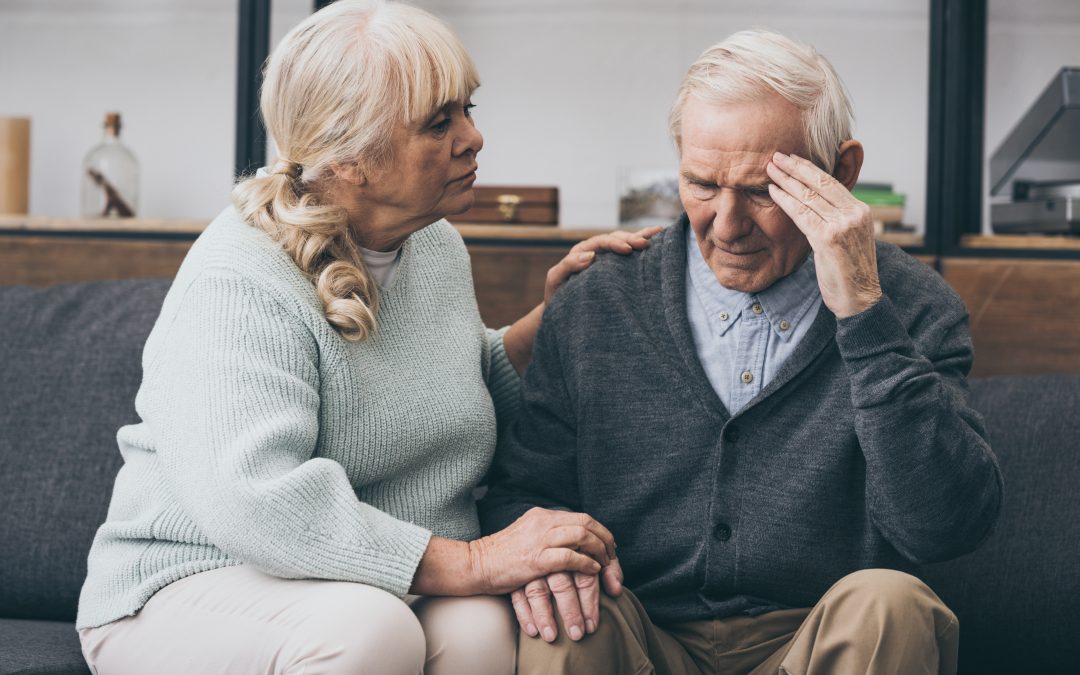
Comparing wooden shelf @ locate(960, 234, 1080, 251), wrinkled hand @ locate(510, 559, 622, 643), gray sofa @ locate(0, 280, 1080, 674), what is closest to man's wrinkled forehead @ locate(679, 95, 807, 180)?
wrinkled hand @ locate(510, 559, 622, 643)

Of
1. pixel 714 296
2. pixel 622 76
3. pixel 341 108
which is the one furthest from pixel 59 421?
pixel 622 76

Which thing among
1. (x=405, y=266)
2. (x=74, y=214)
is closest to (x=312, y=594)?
(x=405, y=266)

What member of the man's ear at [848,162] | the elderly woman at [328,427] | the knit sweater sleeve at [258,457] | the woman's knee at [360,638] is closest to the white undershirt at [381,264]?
the elderly woman at [328,427]

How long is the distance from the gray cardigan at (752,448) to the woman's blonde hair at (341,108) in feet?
1.14

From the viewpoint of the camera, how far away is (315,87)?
164 centimetres

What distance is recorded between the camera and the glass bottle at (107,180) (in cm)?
273

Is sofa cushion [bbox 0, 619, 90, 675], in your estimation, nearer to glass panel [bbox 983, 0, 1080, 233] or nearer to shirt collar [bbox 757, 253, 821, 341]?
shirt collar [bbox 757, 253, 821, 341]

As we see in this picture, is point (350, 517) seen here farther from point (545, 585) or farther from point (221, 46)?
point (221, 46)

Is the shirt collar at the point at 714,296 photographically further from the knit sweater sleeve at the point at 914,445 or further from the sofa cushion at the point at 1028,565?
the sofa cushion at the point at 1028,565

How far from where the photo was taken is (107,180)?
2742mm

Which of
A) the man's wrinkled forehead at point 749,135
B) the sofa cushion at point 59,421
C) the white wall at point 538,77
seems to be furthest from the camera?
the white wall at point 538,77

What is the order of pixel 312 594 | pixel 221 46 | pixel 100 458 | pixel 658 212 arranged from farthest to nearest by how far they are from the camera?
pixel 221 46 → pixel 658 212 → pixel 100 458 → pixel 312 594

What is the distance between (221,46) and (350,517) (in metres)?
2.03

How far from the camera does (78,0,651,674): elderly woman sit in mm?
1463
